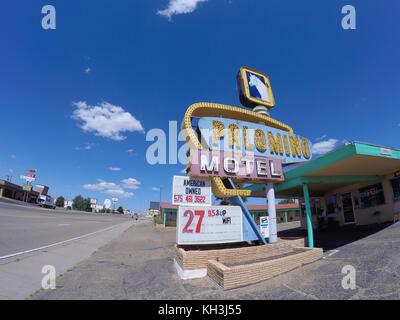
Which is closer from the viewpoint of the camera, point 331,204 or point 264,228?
point 264,228

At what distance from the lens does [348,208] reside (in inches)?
672

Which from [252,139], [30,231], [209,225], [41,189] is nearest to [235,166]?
[252,139]

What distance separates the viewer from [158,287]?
22.1 feet

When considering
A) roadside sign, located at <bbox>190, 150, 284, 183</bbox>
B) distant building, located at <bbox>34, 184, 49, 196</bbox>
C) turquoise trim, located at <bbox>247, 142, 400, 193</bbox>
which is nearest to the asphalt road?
roadside sign, located at <bbox>190, 150, 284, 183</bbox>

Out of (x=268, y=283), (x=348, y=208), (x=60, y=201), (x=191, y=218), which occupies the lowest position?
(x=268, y=283)

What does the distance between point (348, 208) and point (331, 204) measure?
1.99 m

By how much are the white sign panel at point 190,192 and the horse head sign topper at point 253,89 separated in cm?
669

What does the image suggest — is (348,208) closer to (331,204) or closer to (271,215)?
(331,204)

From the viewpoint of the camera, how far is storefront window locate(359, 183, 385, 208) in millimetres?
14430

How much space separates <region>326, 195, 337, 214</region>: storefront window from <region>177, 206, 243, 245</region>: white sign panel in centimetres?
1273

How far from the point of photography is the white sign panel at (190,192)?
893 cm

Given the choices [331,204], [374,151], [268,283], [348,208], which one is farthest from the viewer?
[331,204]

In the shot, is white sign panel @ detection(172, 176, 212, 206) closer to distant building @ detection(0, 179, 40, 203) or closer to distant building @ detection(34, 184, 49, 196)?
distant building @ detection(0, 179, 40, 203)
